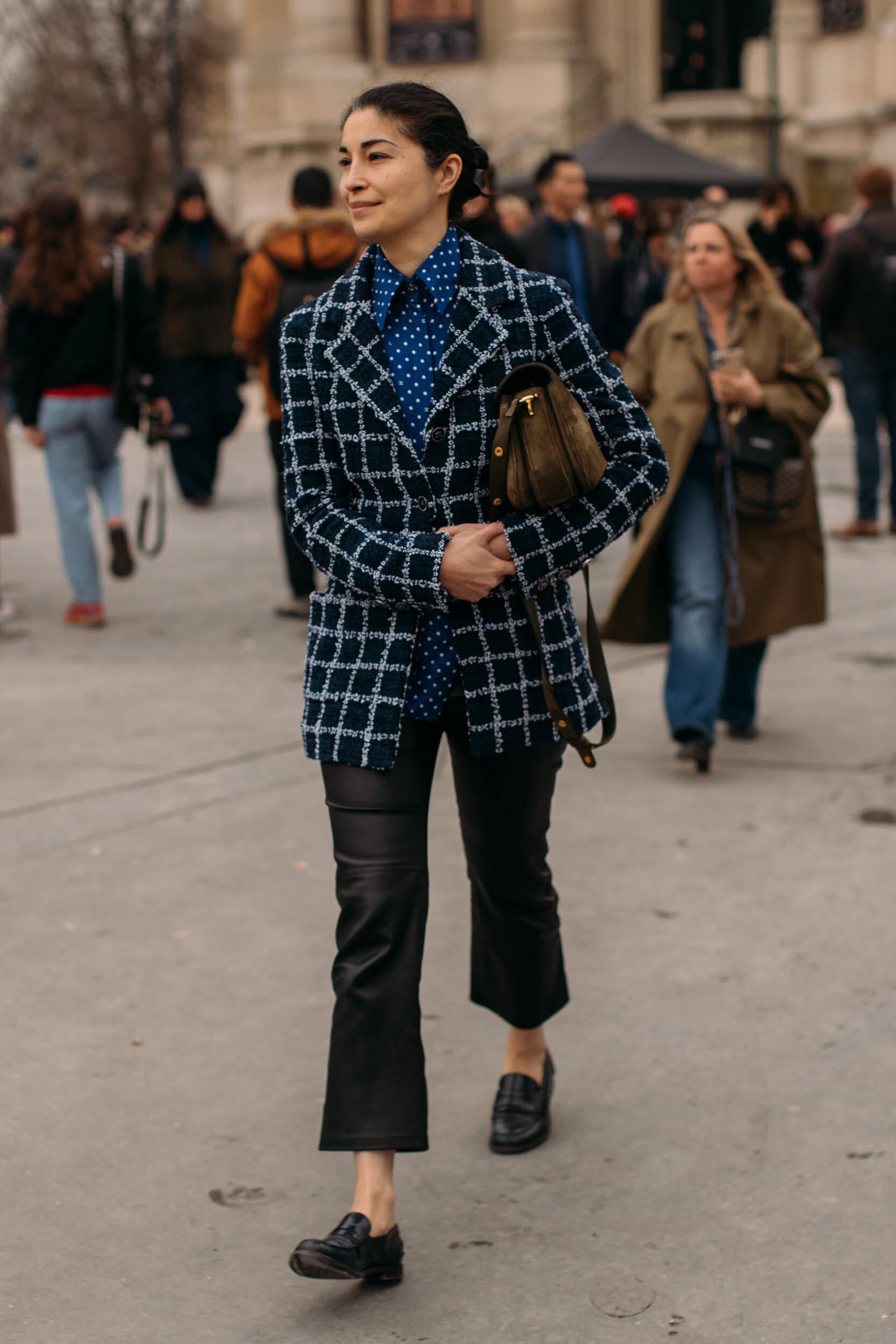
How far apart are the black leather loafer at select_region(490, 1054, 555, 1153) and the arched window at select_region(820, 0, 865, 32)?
3561 cm

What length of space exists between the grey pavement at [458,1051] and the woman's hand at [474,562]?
1.21 m

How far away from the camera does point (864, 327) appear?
11.5 meters

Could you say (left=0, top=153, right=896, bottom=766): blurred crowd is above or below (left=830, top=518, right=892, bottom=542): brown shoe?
above

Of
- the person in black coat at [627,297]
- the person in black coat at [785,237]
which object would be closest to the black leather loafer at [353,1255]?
the person in black coat at [627,297]

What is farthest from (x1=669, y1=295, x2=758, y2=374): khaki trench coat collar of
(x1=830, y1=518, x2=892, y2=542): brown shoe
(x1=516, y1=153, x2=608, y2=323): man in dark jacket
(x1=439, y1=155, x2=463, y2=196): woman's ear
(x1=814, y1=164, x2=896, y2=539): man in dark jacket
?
(x1=830, y1=518, x2=892, y2=542): brown shoe

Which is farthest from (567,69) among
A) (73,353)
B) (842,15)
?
(73,353)

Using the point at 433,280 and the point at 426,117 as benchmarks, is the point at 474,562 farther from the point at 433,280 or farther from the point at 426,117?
the point at 426,117

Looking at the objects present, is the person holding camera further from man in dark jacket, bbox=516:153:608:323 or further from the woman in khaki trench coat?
the woman in khaki trench coat

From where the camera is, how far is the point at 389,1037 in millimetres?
3340

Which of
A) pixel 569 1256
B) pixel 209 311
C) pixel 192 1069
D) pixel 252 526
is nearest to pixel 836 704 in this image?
pixel 192 1069

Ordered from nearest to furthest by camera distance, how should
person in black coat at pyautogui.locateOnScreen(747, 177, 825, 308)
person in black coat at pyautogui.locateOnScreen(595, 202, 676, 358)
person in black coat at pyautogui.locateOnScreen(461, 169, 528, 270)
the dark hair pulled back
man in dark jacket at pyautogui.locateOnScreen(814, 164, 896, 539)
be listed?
the dark hair pulled back → person in black coat at pyautogui.locateOnScreen(461, 169, 528, 270) → person in black coat at pyautogui.locateOnScreen(595, 202, 676, 358) → man in dark jacket at pyautogui.locateOnScreen(814, 164, 896, 539) → person in black coat at pyautogui.locateOnScreen(747, 177, 825, 308)

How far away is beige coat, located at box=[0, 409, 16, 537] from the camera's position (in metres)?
8.91

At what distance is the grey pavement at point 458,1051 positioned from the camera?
3307 mm

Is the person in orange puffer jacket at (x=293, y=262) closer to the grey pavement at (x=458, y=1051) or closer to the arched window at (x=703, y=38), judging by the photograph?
the grey pavement at (x=458, y=1051)
